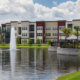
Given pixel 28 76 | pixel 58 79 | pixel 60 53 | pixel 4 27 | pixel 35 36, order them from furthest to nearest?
pixel 4 27 → pixel 35 36 → pixel 60 53 → pixel 28 76 → pixel 58 79

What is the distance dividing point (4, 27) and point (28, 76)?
10120 cm

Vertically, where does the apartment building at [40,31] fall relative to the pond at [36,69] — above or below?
above

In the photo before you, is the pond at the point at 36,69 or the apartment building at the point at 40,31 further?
the apartment building at the point at 40,31

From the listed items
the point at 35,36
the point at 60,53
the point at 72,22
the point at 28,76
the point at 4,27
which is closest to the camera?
the point at 28,76

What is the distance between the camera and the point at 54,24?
4156 inches

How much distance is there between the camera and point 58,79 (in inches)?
640

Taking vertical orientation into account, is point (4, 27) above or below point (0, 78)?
above

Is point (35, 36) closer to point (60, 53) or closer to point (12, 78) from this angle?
Answer: point (60, 53)

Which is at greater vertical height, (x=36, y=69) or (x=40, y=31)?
(x=40, y=31)

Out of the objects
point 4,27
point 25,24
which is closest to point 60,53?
point 25,24

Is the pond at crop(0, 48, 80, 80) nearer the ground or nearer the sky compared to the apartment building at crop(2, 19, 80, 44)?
nearer the ground

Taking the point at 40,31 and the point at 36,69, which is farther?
the point at 40,31

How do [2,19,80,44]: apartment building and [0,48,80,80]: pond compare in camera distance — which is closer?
[0,48,80,80]: pond

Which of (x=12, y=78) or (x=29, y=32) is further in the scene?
(x=29, y=32)
